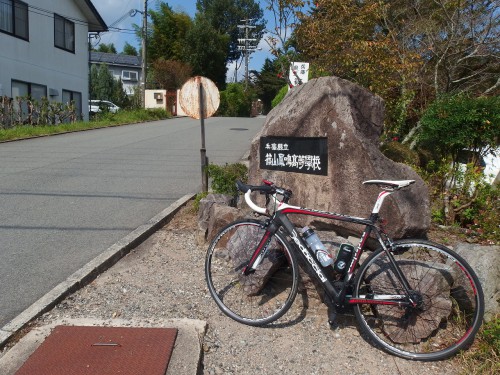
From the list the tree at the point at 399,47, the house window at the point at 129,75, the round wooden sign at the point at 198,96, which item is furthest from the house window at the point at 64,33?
the house window at the point at 129,75

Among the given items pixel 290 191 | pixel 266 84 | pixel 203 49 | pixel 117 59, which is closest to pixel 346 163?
pixel 290 191

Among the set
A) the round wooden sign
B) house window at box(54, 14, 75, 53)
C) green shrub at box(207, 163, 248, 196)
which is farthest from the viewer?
house window at box(54, 14, 75, 53)

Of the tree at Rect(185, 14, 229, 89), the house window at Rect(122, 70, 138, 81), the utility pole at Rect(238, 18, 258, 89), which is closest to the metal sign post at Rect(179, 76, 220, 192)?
the tree at Rect(185, 14, 229, 89)

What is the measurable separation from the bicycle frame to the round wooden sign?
117 inches

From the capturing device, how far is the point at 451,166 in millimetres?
6195

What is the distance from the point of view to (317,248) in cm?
346

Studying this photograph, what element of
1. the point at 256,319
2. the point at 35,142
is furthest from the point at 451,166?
the point at 35,142

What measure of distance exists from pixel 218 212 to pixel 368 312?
1.85 metres

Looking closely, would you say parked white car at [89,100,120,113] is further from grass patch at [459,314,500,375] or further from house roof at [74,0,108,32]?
grass patch at [459,314,500,375]

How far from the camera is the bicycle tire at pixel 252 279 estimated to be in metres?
3.62

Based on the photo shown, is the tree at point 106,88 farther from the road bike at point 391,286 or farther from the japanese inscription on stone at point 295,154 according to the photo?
the road bike at point 391,286

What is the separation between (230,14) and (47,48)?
33422 mm

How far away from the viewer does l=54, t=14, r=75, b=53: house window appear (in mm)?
21766

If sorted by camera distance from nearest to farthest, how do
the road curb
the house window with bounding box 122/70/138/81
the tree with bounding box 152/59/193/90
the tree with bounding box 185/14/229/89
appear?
the road curb < the tree with bounding box 152/59/193/90 < the tree with bounding box 185/14/229/89 < the house window with bounding box 122/70/138/81
